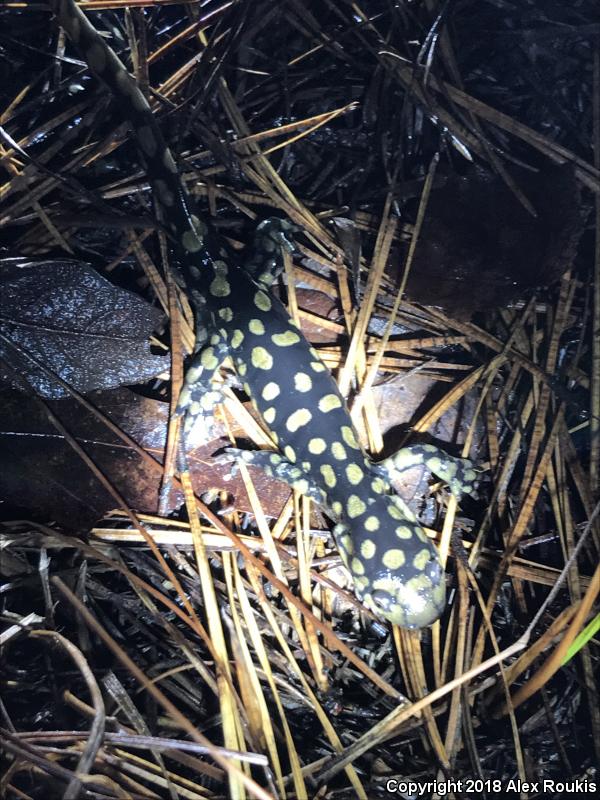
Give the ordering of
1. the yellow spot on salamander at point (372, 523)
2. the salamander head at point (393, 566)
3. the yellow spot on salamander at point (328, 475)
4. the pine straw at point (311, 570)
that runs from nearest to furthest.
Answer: the pine straw at point (311, 570), the salamander head at point (393, 566), the yellow spot on salamander at point (372, 523), the yellow spot on salamander at point (328, 475)

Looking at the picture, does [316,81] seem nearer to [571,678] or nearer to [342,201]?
[342,201]

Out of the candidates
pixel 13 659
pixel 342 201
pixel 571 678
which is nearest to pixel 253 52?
pixel 342 201

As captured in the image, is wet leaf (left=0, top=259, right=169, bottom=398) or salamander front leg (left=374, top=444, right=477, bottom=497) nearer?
wet leaf (left=0, top=259, right=169, bottom=398)

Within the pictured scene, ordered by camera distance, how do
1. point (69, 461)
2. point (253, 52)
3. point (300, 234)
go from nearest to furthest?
point (69, 461), point (253, 52), point (300, 234)

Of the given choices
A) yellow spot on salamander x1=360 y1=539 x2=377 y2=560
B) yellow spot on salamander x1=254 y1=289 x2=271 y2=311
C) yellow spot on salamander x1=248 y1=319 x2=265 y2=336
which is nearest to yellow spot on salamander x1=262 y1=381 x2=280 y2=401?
yellow spot on salamander x1=248 y1=319 x2=265 y2=336

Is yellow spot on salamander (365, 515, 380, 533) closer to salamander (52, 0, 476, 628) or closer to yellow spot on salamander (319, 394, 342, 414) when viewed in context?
salamander (52, 0, 476, 628)

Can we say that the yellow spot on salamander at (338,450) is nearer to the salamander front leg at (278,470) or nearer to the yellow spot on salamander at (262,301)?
the salamander front leg at (278,470)

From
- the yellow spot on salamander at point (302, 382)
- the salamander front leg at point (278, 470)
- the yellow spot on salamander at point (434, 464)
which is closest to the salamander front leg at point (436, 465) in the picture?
the yellow spot on salamander at point (434, 464)
